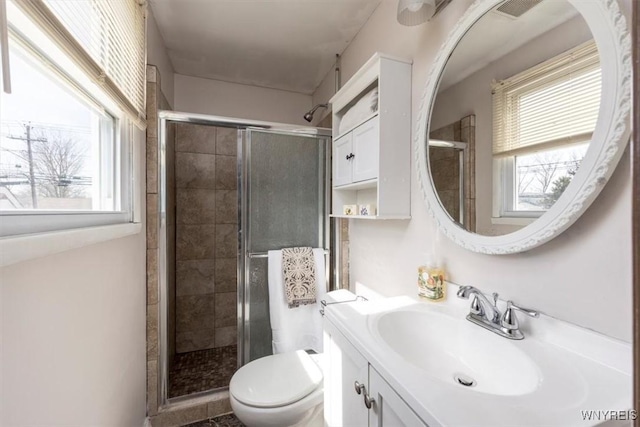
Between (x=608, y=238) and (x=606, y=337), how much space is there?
0.22 meters

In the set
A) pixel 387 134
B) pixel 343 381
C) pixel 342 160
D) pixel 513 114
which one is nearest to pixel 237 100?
pixel 342 160

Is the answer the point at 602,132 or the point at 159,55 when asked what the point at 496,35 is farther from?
the point at 159,55

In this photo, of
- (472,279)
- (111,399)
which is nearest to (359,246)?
(472,279)

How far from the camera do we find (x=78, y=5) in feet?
2.36

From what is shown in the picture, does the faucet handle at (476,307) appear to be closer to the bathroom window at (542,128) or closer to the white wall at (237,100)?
the bathroom window at (542,128)

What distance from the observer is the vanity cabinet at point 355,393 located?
0.59 meters

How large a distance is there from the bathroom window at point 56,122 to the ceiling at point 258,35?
1.92ft

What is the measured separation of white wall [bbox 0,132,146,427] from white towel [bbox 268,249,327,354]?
2.40 feet

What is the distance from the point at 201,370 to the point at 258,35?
2.48 metres

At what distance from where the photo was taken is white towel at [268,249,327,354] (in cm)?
165

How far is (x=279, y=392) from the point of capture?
1.21 meters

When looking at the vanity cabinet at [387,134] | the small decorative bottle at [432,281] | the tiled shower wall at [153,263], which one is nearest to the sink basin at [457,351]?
the small decorative bottle at [432,281]

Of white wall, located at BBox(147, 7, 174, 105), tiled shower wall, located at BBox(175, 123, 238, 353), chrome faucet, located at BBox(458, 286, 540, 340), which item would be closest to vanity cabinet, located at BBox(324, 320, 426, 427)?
chrome faucet, located at BBox(458, 286, 540, 340)

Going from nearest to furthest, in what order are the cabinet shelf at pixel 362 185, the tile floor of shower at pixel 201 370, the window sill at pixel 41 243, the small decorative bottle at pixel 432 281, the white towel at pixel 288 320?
the window sill at pixel 41 243 → the small decorative bottle at pixel 432 281 → the cabinet shelf at pixel 362 185 → the white towel at pixel 288 320 → the tile floor of shower at pixel 201 370
